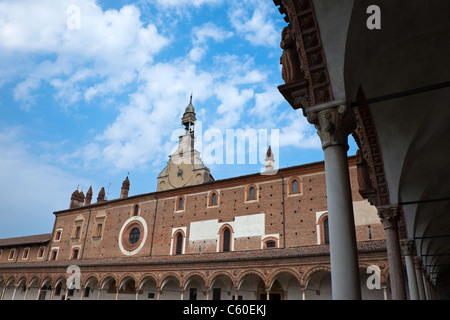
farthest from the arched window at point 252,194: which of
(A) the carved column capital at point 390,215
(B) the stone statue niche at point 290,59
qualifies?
(B) the stone statue niche at point 290,59

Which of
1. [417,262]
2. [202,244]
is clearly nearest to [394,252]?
[417,262]

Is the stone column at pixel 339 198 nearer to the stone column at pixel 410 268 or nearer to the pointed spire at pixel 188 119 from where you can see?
the stone column at pixel 410 268

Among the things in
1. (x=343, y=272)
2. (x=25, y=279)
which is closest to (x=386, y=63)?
(x=343, y=272)

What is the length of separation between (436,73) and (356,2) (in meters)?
2.79

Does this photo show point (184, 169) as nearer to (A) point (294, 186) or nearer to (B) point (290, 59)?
(A) point (294, 186)

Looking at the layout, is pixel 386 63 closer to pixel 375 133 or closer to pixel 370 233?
pixel 375 133

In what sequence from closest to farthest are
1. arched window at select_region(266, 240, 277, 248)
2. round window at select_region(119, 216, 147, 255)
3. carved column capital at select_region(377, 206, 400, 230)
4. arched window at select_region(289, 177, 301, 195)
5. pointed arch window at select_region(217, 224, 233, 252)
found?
carved column capital at select_region(377, 206, 400, 230) → arched window at select_region(266, 240, 277, 248) → arched window at select_region(289, 177, 301, 195) → pointed arch window at select_region(217, 224, 233, 252) → round window at select_region(119, 216, 147, 255)

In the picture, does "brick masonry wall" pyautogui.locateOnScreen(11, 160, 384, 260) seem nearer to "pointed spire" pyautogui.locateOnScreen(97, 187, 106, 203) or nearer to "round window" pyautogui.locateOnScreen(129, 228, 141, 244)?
"round window" pyautogui.locateOnScreen(129, 228, 141, 244)

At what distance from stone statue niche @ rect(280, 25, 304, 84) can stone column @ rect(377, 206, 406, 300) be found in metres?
4.45

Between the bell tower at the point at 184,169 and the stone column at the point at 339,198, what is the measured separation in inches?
975

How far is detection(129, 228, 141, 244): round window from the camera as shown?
88.3 ft

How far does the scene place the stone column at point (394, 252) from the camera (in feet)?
20.9

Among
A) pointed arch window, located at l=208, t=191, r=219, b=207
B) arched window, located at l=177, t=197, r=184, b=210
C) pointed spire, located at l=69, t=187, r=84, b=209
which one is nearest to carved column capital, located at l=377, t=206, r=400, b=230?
pointed arch window, located at l=208, t=191, r=219, b=207

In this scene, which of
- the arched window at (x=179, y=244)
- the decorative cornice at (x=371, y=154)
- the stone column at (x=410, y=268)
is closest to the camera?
the decorative cornice at (x=371, y=154)
